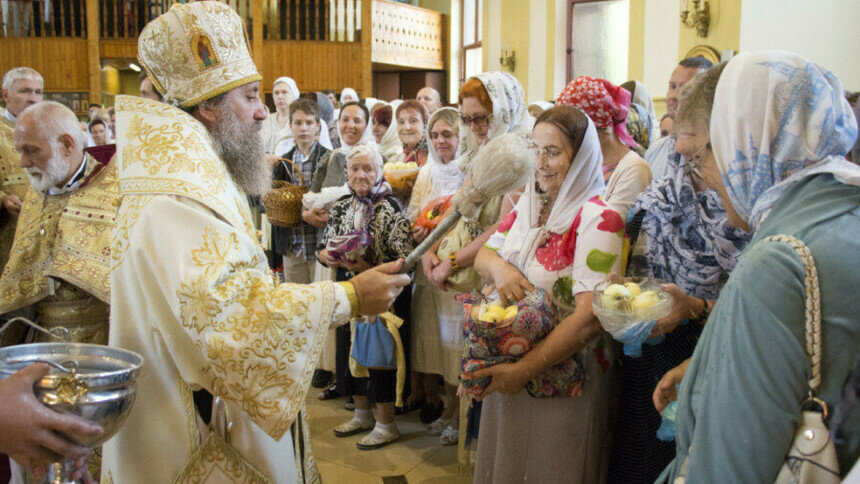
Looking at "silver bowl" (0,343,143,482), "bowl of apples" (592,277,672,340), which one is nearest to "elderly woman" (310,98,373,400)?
"bowl of apples" (592,277,672,340)

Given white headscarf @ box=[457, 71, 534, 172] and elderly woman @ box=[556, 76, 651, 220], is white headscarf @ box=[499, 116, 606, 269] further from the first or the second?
white headscarf @ box=[457, 71, 534, 172]

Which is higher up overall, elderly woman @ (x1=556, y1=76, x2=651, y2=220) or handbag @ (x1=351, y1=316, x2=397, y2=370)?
elderly woman @ (x1=556, y1=76, x2=651, y2=220)

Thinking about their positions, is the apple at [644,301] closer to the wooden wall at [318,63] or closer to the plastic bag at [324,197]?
the plastic bag at [324,197]

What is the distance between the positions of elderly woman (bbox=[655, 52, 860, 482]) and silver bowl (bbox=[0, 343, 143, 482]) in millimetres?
1118

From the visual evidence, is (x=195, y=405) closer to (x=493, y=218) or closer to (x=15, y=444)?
(x=15, y=444)

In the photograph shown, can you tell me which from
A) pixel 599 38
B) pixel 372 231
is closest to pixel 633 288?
pixel 372 231

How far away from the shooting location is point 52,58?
13188mm

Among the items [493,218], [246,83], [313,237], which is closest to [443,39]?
[313,237]

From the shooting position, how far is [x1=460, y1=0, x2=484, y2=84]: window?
45.9 ft

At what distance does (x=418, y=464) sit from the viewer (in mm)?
3645

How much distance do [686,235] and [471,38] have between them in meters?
13.0

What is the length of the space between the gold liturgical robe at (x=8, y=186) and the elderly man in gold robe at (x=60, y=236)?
2.08 ft

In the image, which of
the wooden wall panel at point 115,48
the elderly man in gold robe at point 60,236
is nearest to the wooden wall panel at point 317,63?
the wooden wall panel at point 115,48

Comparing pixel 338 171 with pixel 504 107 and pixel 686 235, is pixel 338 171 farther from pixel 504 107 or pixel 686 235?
pixel 686 235
